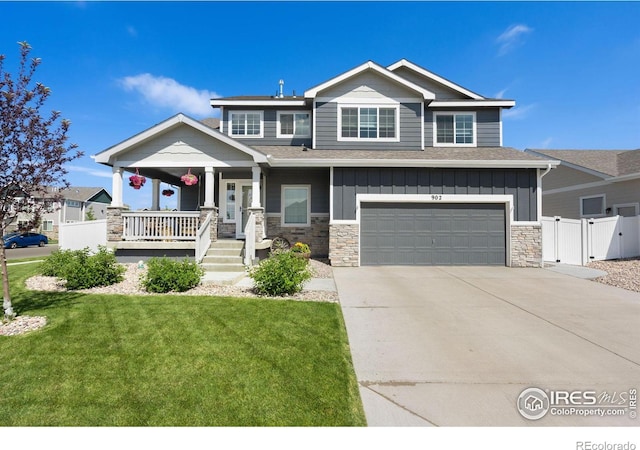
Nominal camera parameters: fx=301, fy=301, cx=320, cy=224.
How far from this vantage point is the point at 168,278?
273 inches

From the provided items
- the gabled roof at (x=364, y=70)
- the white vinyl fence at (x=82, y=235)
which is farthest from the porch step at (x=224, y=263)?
the gabled roof at (x=364, y=70)

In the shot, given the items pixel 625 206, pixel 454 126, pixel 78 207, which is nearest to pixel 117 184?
pixel 454 126

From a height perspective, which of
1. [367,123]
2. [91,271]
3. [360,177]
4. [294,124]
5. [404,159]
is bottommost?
[91,271]

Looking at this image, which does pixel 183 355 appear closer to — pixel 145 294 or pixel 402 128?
pixel 145 294

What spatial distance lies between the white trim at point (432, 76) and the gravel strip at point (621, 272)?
333 inches

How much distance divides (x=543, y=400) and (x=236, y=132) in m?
13.7

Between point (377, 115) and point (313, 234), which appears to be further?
point (313, 234)

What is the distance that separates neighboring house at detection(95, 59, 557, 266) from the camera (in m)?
10.5

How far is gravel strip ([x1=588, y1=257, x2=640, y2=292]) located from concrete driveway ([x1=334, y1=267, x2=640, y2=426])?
40.9 inches

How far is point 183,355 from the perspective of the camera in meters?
3.89

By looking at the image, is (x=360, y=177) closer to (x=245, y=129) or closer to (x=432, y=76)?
(x=245, y=129)

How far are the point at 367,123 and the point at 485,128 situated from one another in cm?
544

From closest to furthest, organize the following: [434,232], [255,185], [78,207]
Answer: [255,185], [434,232], [78,207]

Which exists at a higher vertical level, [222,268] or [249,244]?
[249,244]
